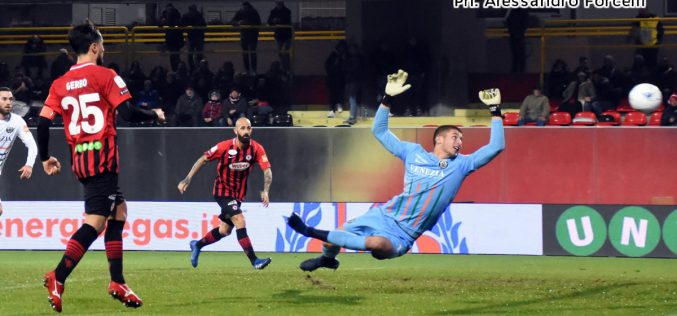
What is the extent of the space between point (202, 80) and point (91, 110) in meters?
15.7

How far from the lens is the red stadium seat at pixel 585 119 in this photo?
939 inches

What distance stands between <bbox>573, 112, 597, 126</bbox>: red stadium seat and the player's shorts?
520 inches

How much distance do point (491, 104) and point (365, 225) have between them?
1640 millimetres

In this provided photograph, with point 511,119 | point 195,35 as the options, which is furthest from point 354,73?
point 195,35

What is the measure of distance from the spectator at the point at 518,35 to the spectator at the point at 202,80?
21.3ft

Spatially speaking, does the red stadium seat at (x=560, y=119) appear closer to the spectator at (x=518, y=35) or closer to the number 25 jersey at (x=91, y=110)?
the spectator at (x=518, y=35)

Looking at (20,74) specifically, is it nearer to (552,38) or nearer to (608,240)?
(552,38)

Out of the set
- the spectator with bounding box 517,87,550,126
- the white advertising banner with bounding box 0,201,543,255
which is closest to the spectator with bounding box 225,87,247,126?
the white advertising banner with bounding box 0,201,543,255

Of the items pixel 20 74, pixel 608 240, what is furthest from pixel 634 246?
pixel 20 74

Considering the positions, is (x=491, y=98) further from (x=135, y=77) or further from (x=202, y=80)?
(x=135, y=77)

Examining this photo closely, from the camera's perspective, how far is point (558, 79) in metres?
25.3

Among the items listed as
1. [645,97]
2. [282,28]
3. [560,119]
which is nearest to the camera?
[645,97]

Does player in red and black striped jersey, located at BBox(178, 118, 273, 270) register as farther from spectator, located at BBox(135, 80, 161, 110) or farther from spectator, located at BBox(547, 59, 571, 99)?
spectator, located at BBox(547, 59, 571, 99)

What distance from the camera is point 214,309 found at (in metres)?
11.6
